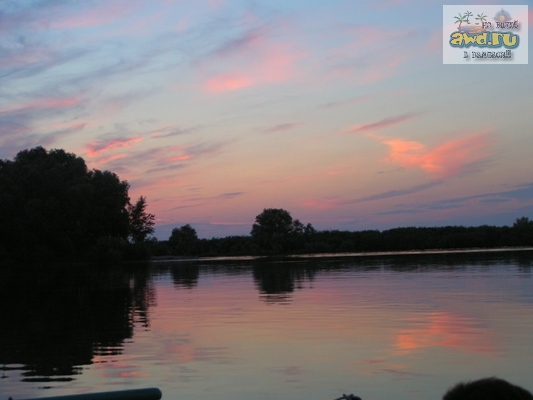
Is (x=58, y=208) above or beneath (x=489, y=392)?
above

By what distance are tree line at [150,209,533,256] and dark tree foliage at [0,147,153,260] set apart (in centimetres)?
1919

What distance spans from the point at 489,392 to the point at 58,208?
240 ft

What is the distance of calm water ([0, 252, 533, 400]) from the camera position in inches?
405

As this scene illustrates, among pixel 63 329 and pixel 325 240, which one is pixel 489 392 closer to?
pixel 63 329

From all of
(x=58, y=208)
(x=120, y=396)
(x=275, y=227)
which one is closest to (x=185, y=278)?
(x=58, y=208)

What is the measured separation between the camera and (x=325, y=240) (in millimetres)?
114750

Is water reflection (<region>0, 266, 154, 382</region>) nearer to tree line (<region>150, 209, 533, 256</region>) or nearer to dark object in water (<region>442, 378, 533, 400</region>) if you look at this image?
dark object in water (<region>442, 378, 533, 400</region>)

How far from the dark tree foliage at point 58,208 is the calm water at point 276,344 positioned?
156ft

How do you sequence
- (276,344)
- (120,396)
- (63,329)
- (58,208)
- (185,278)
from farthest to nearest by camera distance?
1. (58,208)
2. (185,278)
3. (63,329)
4. (276,344)
5. (120,396)

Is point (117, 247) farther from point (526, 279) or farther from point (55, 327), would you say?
point (55, 327)

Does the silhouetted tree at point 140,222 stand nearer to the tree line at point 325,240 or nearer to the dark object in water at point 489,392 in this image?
the tree line at point 325,240

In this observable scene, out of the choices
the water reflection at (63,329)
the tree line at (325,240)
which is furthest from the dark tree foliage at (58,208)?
the water reflection at (63,329)

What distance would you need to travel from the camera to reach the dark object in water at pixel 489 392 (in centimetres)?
190

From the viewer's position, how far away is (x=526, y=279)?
2998cm
